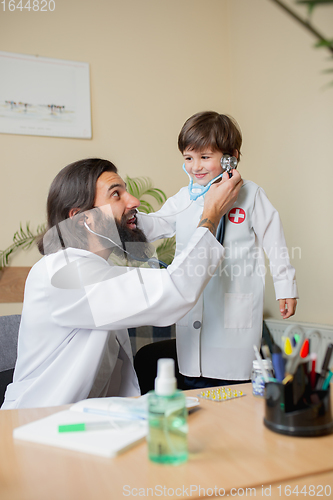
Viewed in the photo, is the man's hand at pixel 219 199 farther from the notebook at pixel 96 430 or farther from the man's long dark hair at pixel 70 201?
the notebook at pixel 96 430

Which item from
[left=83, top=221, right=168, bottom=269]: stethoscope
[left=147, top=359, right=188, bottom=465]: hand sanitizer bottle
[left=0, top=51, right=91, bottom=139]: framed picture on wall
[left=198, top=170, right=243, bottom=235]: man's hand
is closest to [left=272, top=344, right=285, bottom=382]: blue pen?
[left=147, top=359, right=188, bottom=465]: hand sanitizer bottle

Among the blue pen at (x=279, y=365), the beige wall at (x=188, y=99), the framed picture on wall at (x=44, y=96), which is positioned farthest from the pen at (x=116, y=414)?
the framed picture on wall at (x=44, y=96)

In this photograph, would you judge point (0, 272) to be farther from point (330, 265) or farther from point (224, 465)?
point (224, 465)

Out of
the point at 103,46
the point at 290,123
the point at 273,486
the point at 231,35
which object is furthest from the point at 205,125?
the point at 231,35

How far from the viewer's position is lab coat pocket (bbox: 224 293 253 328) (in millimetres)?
1715

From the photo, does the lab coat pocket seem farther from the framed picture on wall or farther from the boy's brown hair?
the framed picture on wall

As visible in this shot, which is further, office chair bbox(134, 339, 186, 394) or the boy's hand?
office chair bbox(134, 339, 186, 394)

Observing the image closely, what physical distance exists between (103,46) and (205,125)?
5.59 ft

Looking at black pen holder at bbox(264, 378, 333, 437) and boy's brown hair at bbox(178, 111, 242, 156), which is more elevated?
boy's brown hair at bbox(178, 111, 242, 156)

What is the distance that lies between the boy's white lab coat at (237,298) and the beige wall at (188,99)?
0.80m

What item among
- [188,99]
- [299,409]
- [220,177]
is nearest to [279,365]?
[299,409]

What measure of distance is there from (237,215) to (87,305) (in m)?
0.78

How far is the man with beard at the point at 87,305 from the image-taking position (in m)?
1.24

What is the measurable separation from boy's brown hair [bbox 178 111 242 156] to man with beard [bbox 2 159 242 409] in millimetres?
369
